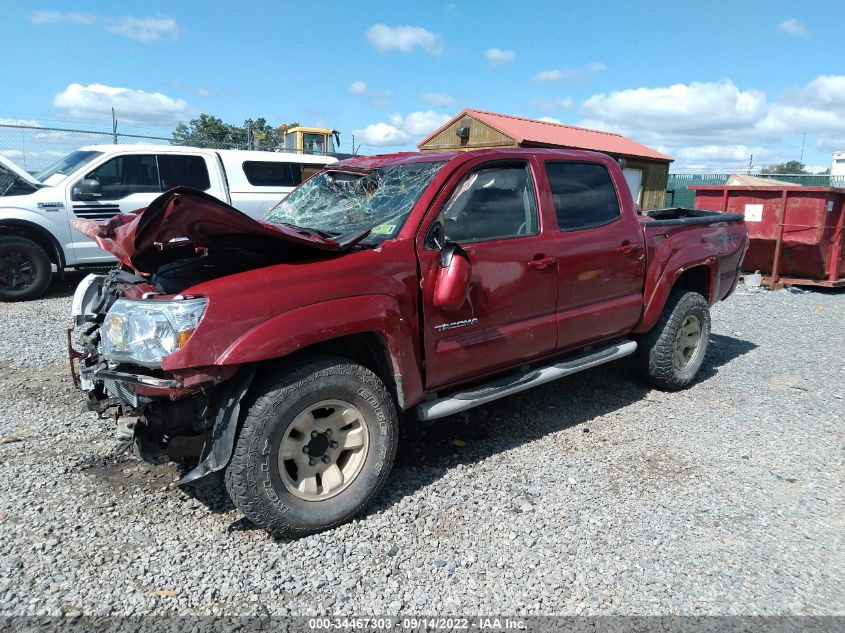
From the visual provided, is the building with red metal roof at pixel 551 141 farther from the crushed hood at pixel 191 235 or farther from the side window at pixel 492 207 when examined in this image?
the crushed hood at pixel 191 235

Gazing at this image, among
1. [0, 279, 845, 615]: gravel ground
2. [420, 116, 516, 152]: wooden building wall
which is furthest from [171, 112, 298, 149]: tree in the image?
[0, 279, 845, 615]: gravel ground

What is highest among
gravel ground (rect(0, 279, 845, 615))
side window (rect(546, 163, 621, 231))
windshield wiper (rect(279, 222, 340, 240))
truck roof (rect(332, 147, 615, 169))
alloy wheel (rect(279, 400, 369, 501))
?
truck roof (rect(332, 147, 615, 169))

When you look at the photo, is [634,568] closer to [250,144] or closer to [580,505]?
[580,505]

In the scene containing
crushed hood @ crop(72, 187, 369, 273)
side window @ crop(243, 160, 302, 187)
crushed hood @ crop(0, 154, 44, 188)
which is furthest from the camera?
side window @ crop(243, 160, 302, 187)

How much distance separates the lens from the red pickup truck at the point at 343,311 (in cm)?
279

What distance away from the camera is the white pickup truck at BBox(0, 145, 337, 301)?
319 inches

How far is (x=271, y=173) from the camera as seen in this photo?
9.95 meters

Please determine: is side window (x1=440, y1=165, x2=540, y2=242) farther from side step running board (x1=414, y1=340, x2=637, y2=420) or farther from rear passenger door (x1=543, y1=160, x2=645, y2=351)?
side step running board (x1=414, y1=340, x2=637, y2=420)

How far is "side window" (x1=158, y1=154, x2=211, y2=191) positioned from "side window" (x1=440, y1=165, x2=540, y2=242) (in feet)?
21.5

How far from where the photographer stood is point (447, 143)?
2109 cm

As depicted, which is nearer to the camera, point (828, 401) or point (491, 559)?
point (491, 559)

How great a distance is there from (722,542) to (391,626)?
1.77 meters

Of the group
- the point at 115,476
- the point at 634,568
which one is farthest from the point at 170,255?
the point at 634,568

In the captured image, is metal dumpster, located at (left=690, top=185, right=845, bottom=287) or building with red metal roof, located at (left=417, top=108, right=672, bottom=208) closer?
metal dumpster, located at (left=690, top=185, right=845, bottom=287)
